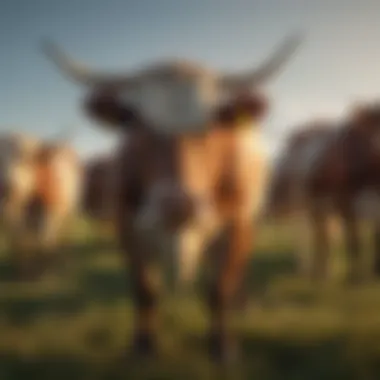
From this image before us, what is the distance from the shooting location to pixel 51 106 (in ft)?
A: 4.47

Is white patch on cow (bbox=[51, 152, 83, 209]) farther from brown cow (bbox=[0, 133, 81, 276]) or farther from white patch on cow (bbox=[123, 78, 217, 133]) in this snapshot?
white patch on cow (bbox=[123, 78, 217, 133])

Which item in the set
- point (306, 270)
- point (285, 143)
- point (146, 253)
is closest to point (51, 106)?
point (146, 253)

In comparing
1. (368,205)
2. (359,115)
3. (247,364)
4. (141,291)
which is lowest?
(247,364)

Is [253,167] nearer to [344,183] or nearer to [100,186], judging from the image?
[344,183]

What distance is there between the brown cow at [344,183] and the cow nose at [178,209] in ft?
0.65

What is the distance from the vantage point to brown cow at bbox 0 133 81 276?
138 cm

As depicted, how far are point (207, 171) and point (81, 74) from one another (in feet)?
0.94

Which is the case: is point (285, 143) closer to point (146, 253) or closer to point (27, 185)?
point (146, 253)

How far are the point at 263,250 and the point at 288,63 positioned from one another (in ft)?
1.10

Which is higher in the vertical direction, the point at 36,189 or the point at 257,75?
the point at 257,75

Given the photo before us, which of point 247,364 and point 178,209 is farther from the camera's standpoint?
point 247,364

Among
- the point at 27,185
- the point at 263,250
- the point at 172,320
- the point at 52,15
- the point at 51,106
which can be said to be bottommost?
the point at 172,320

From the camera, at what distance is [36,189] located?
4.74 ft

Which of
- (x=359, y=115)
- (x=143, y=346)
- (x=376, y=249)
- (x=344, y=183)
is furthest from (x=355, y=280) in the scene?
(x=143, y=346)
